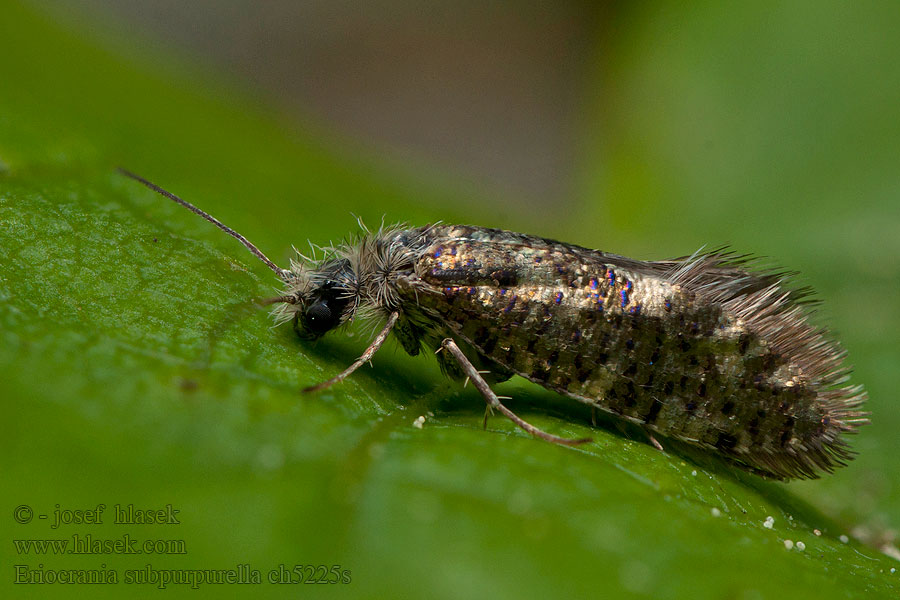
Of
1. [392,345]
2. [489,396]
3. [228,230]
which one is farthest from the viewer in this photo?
[392,345]

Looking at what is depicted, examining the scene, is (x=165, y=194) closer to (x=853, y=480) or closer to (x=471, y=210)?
(x=471, y=210)

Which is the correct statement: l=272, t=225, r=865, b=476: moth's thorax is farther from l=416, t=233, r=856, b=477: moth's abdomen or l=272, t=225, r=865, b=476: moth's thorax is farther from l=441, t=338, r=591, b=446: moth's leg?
l=441, t=338, r=591, b=446: moth's leg

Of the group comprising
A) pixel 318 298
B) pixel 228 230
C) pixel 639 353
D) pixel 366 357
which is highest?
pixel 639 353

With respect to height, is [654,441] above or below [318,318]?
above

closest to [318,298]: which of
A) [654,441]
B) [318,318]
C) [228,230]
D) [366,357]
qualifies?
[318,318]

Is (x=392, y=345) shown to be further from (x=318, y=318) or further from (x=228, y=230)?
(x=228, y=230)

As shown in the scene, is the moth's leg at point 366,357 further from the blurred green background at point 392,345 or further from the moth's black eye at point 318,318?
the moth's black eye at point 318,318
